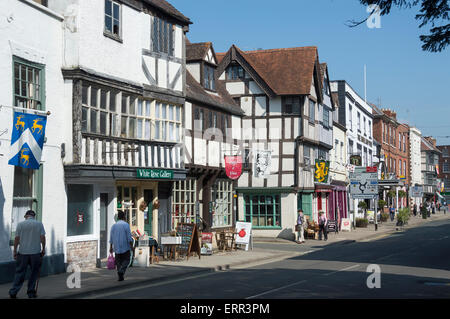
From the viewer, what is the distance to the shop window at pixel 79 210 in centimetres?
1878

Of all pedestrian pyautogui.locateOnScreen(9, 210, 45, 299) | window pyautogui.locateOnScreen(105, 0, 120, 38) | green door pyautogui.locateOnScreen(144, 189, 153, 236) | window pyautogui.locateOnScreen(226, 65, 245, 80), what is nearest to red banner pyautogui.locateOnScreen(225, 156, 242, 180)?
green door pyautogui.locateOnScreen(144, 189, 153, 236)

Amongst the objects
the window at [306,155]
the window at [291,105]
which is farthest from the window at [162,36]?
the window at [306,155]

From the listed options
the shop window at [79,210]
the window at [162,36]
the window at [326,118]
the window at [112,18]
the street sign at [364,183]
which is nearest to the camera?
the shop window at [79,210]

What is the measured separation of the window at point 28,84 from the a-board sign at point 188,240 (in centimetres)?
783

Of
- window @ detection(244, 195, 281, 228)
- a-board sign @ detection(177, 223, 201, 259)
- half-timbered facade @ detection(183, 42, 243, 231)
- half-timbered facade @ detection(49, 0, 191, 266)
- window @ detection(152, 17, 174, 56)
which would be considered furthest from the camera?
window @ detection(244, 195, 281, 228)

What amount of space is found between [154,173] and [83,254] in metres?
3.75

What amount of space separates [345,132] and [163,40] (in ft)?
93.2

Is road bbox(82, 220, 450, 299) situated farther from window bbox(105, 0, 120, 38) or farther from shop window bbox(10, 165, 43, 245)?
window bbox(105, 0, 120, 38)

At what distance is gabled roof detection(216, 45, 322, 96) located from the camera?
36.2 m

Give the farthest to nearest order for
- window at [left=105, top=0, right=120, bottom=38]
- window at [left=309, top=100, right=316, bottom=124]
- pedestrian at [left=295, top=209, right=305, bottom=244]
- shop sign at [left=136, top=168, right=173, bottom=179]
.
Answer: window at [left=309, top=100, right=316, bottom=124]
pedestrian at [left=295, top=209, right=305, bottom=244]
shop sign at [left=136, top=168, right=173, bottom=179]
window at [left=105, top=0, right=120, bottom=38]

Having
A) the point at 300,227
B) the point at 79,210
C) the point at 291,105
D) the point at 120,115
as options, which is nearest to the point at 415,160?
the point at 291,105

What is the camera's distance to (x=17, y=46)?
16469 mm

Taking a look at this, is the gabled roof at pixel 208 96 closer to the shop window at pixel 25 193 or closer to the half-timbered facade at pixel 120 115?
the half-timbered facade at pixel 120 115

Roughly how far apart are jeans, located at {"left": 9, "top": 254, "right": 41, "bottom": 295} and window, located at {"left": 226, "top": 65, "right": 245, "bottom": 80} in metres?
25.0
